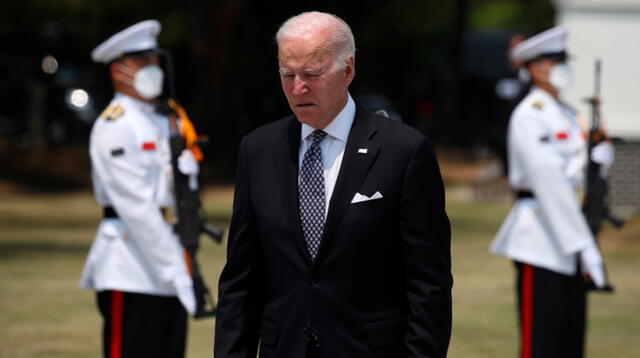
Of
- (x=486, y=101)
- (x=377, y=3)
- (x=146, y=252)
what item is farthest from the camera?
(x=486, y=101)

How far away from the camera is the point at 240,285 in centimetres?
442

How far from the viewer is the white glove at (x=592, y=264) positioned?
776 cm

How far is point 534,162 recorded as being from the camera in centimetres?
788

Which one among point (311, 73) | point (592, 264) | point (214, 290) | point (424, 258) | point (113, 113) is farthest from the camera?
point (214, 290)

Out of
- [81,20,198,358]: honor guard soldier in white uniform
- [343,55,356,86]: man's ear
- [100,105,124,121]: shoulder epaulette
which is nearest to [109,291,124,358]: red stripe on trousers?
[81,20,198,358]: honor guard soldier in white uniform

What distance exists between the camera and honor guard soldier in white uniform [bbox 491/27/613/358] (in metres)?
7.86

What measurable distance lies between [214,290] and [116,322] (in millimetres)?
6365

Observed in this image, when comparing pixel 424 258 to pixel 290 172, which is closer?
pixel 424 258

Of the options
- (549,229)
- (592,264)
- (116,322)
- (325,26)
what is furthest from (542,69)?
(325,26)

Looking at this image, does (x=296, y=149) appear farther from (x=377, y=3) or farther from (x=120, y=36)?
(x=377, y=3)

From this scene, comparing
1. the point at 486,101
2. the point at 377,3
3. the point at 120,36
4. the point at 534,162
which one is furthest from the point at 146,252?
the point at 486,101

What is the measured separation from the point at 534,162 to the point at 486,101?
41750 millimetres

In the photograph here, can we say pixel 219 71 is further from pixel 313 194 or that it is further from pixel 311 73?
pixel 311 73

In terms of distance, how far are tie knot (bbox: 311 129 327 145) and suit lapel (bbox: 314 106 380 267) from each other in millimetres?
89
